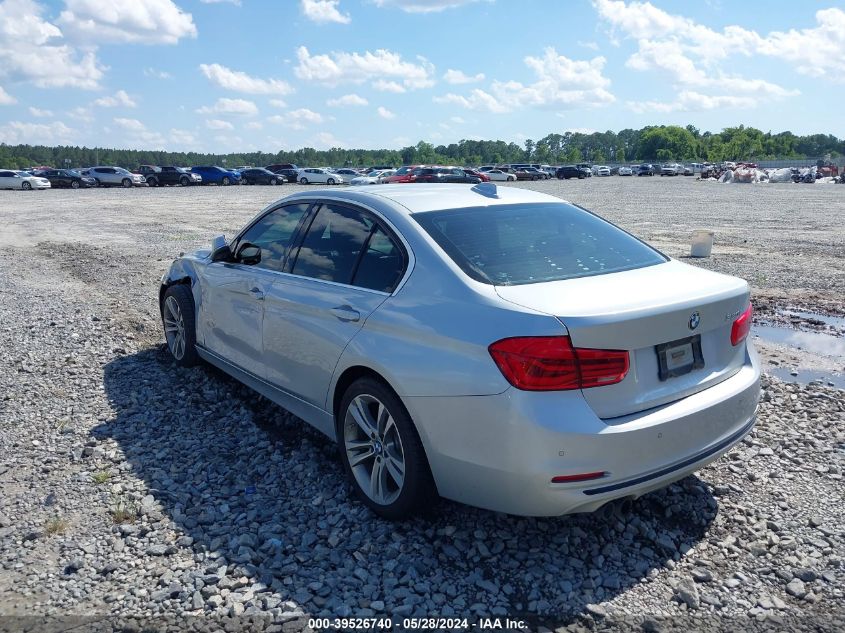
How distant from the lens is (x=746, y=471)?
4.34 metres

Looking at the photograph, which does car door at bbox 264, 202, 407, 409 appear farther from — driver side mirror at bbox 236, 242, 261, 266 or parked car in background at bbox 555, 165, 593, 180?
parked car in background at bbox 555, 165, 593, 180

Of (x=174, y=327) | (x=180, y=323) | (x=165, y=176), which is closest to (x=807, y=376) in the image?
(x=180, y=323)

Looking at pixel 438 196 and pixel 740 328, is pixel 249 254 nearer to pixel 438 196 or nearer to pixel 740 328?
pixel 438 196

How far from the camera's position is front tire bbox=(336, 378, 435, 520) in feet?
11.6

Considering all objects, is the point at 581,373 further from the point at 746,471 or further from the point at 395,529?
the point at 746,471

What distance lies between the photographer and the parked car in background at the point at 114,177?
182 ft

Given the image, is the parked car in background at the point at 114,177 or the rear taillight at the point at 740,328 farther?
the parked car in background at the point at 114,177

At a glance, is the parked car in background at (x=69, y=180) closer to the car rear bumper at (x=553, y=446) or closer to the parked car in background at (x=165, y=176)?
the parked car in background at (x=165, y=176)

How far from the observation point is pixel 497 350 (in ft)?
10.2

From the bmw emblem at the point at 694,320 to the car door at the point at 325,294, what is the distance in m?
1.47

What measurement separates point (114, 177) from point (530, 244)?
58.1m

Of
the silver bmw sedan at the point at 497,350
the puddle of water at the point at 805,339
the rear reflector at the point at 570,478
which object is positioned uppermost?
the silver bmw sedan at the point at 497,350

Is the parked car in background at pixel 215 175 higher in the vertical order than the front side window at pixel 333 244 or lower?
higher

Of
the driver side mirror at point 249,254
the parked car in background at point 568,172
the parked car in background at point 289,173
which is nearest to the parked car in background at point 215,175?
the parked car in background at point 289,173
